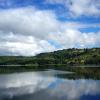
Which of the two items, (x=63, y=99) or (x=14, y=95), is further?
(x=14, y=95)

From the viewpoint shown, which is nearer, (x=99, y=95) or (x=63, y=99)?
(x=63, y=99)

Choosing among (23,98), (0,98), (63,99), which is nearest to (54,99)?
(63,99)

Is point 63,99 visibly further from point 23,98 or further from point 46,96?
point 23,98

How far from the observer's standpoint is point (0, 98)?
41688 mm

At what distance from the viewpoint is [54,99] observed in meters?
41.6

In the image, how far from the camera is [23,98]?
41938mm

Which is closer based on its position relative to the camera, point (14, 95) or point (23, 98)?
point (23, 98)

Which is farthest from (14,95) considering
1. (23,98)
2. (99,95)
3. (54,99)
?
(99,95)

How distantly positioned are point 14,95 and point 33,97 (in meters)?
3.93

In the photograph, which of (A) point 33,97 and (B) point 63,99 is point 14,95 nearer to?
(A) point 33,97

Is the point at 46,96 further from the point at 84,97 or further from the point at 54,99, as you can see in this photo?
the point at 84,97

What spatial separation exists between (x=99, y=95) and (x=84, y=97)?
135 inches

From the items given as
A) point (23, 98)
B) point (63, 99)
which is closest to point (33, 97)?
point (23, 98)

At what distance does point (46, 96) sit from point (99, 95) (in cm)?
988
